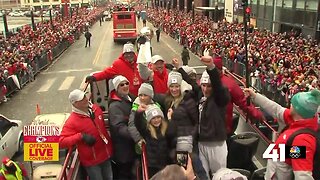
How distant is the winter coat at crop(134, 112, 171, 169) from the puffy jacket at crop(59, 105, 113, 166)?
0.79m

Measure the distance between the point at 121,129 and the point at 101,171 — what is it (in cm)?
88

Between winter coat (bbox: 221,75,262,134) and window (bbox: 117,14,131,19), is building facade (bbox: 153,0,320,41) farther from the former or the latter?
winter coat (bbox: 221,75,262,134)

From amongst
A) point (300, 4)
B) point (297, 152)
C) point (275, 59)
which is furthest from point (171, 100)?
point (300, 4)

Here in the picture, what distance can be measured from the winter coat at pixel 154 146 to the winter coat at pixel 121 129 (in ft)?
1.07

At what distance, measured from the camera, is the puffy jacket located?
206 inches

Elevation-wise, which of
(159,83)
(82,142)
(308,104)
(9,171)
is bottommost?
(9,171)

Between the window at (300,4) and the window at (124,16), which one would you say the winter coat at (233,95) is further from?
the window at (124,16)

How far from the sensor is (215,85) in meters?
4.64

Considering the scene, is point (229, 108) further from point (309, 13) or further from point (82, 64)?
point (82, 64)

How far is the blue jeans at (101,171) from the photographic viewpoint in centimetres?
564

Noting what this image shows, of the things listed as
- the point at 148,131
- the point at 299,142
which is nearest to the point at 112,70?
the point at 148,131

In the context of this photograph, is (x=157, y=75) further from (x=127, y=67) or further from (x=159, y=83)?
(x=127, y=67)

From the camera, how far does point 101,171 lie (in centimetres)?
572

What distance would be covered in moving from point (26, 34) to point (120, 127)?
32.9 meters
